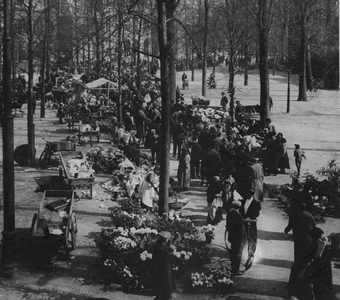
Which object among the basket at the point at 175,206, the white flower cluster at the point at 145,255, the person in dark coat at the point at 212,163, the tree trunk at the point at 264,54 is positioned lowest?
the white flower cluster at the point at 145,255

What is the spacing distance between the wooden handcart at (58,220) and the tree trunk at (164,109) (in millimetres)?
2066

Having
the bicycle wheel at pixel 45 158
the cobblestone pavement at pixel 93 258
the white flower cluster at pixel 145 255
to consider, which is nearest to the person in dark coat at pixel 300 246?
the cobblestone pavement at pixel 93 258

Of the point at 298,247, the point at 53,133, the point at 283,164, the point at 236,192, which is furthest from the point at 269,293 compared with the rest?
the point at 53,133

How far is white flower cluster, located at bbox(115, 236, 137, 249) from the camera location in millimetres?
9773

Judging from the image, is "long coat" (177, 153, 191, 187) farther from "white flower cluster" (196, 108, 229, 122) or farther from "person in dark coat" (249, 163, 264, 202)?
"white flower cluster" (196, 108, 229, 122)

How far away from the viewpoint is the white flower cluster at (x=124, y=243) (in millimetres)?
9773

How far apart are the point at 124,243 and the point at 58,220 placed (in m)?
2.90

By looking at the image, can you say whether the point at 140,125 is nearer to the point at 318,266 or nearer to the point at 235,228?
the point at 235,228

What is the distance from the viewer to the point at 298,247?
8992 millimetres

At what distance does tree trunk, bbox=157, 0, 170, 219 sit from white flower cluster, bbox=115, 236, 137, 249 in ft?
5.42

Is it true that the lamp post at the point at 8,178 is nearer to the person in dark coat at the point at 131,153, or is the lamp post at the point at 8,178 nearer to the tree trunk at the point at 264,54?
the person in dark coat at the point at 131,153

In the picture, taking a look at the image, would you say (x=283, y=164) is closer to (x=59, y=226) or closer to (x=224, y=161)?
(x=224, y=161)

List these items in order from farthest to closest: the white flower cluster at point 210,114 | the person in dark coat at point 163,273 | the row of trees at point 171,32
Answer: the white flower cluster at point 210,114 → the row of trees at point 171,32 → the person in dark coat at point 163,273

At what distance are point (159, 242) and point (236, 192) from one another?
5685 mm
